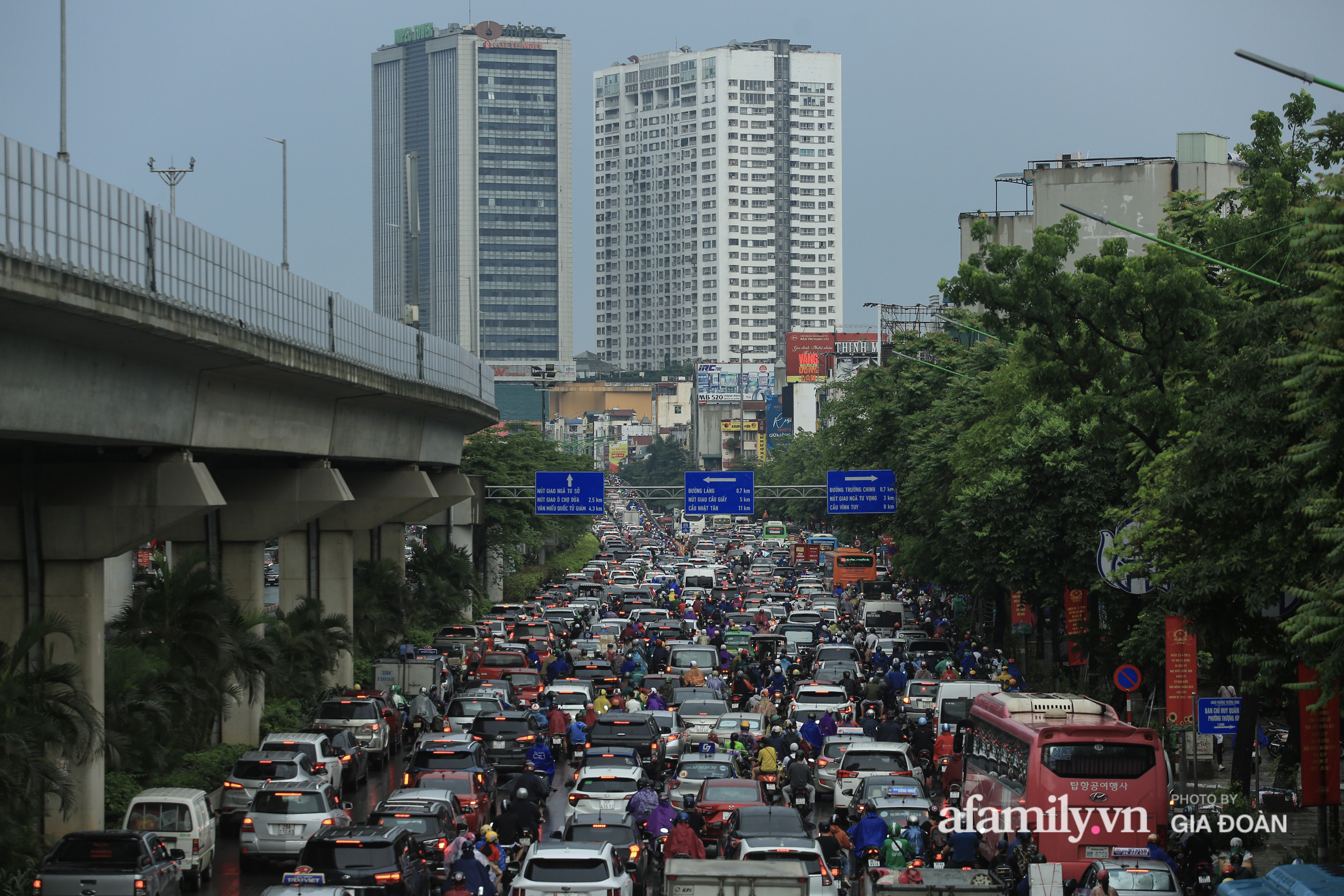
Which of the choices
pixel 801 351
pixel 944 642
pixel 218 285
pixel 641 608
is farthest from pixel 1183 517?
pixel 801 351

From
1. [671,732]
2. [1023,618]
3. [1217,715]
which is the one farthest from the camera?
[1023,618]

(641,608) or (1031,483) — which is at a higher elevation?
(1031,483)

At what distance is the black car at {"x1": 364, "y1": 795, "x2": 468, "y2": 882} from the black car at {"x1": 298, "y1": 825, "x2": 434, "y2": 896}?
100 centimetres

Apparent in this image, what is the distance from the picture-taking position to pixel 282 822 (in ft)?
68.6

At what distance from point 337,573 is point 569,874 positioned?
27921mm

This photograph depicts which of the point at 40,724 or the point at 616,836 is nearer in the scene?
the point at 616,836

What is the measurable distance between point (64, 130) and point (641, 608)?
38.6m

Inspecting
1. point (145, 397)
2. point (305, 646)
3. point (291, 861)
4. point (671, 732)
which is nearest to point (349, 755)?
point (671, 732)

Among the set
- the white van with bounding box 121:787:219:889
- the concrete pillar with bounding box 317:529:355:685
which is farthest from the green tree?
the concrete pillar with bounding box 317:529:355:685

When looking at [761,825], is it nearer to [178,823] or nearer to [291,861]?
[291,861]

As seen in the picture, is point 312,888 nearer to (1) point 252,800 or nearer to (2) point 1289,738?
(1) point 252,800

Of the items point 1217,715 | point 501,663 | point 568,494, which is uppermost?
point 568,494

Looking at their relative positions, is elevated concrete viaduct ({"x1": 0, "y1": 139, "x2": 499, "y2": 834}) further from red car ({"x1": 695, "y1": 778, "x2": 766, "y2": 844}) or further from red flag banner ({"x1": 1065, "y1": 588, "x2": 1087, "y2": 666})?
red flag banner ({"x1": 1065, "y1": 588, "x2": 1087, "y2": 666})

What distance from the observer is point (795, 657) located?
4472 cm
